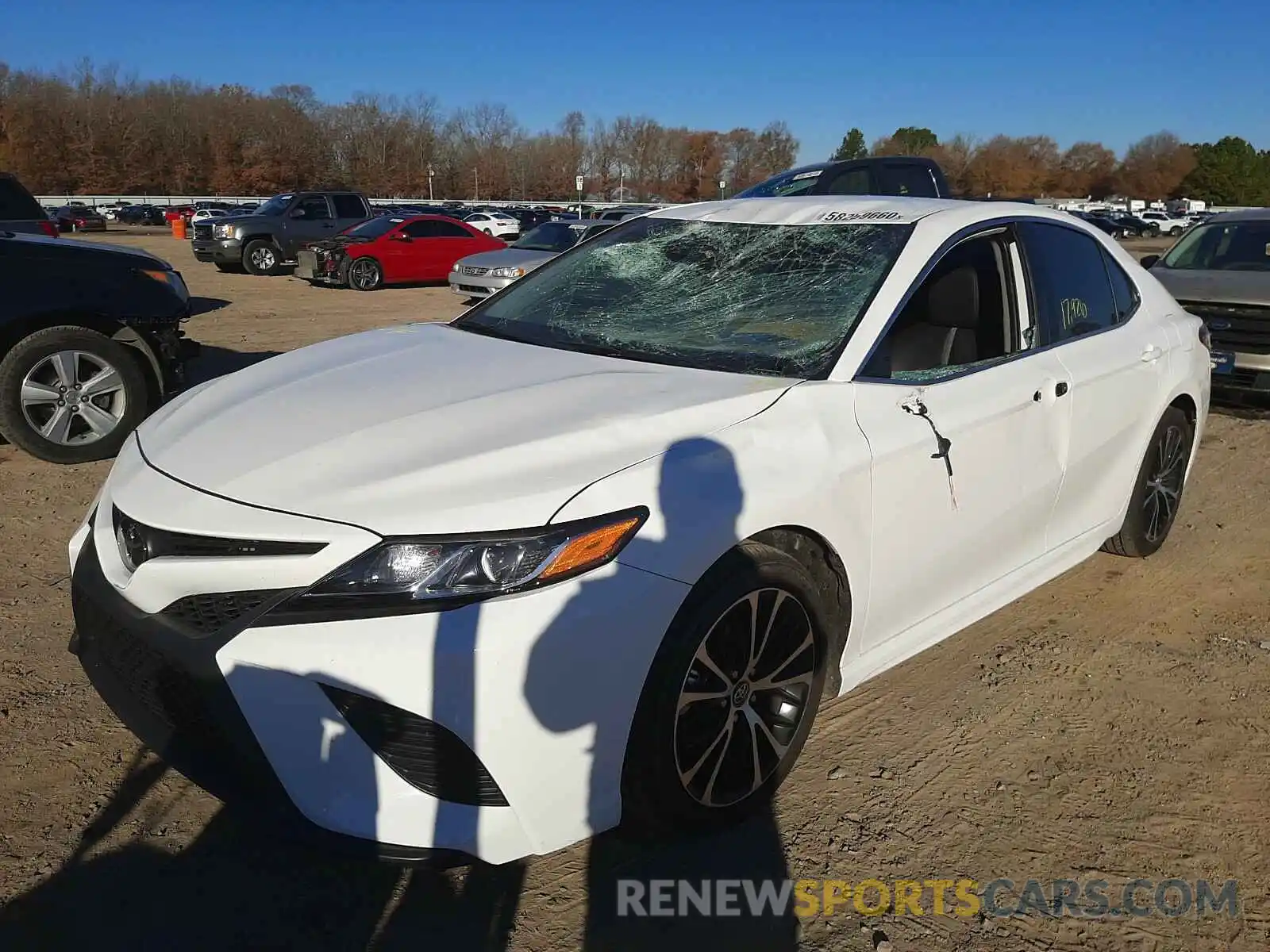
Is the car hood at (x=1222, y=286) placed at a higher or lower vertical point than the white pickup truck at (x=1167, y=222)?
lower

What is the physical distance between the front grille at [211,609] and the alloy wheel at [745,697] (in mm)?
997

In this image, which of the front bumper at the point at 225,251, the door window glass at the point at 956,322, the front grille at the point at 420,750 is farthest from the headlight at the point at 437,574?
the front bumper at the point at 225,251

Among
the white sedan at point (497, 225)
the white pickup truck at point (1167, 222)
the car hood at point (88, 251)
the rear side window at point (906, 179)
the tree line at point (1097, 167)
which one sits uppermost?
the tree line at point (1097, 167)

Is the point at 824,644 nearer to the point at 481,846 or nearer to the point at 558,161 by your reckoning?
the point at 481,846

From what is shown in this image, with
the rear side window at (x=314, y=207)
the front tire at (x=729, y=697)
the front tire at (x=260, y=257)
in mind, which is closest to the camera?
the front tire at (x=729, y=697)

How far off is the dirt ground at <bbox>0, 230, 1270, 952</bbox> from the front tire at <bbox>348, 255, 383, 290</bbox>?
624 inches

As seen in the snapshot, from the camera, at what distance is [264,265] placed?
70.7 ft

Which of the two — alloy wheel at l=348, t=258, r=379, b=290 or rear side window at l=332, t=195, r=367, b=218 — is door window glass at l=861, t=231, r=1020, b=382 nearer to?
alloy wheel at l=348, t=258, r=379, b=290

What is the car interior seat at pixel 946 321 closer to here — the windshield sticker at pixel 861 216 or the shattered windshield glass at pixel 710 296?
the shattered windshield glass at pixel 710 296

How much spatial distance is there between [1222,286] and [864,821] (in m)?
7.45

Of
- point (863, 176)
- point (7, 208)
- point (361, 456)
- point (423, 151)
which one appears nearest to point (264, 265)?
point (7, 208)

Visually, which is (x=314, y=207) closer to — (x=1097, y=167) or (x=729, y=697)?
(x=729, y=697)

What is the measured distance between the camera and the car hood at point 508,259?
15.8m

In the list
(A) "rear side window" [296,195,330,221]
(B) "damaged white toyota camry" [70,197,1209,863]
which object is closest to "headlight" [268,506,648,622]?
(B) "damaged white toyota camry" [70,197,1209,863]
